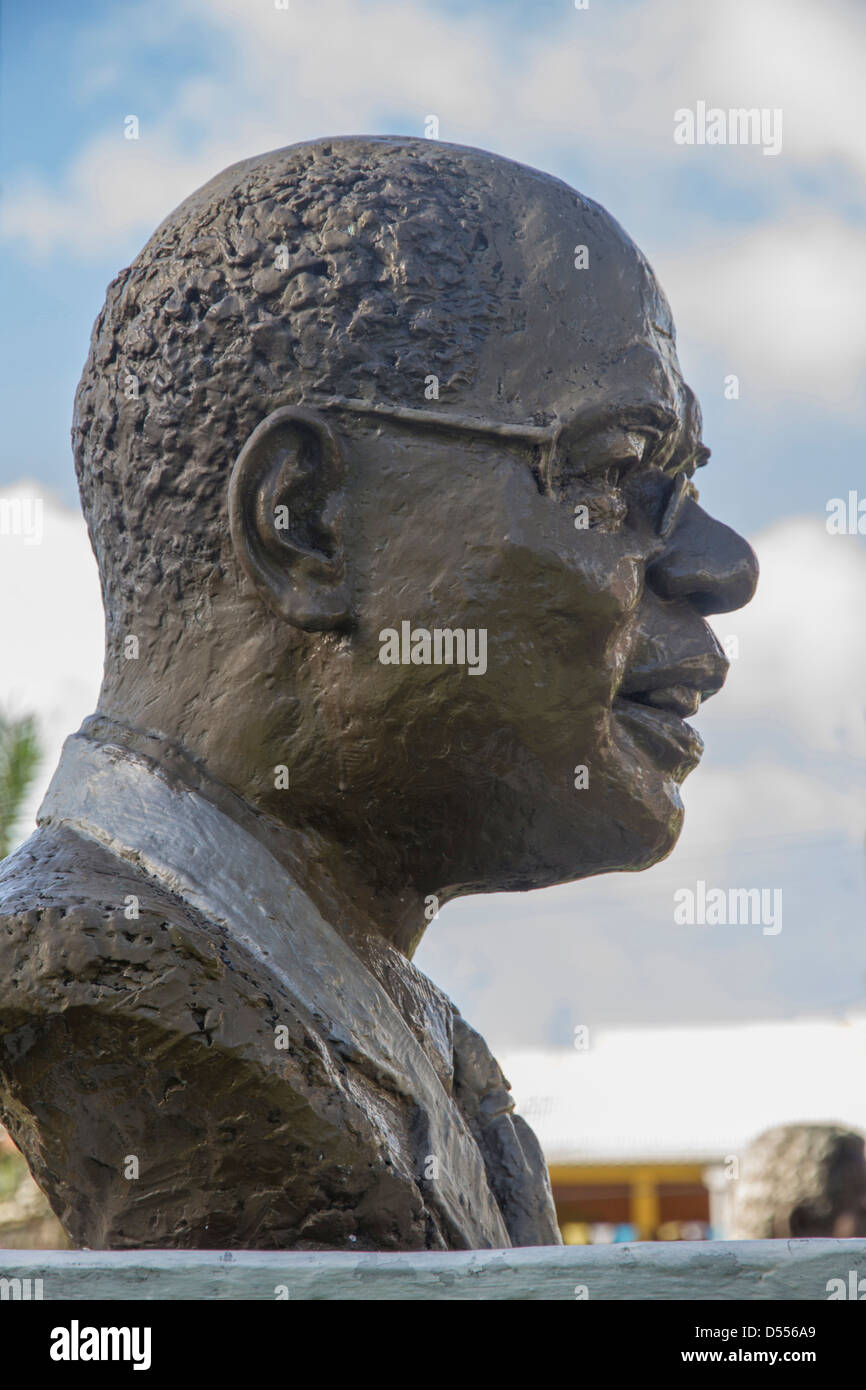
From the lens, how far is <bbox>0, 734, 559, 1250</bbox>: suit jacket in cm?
295

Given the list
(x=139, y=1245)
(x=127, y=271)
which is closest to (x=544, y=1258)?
(x=139, y=1245)

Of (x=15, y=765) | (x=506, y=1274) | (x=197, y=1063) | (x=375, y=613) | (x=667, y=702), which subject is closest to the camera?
(x=506, y=1274)

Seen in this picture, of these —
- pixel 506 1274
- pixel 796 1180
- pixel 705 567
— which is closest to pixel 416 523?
pixel 705 567

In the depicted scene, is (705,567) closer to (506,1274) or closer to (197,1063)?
(197,1063)

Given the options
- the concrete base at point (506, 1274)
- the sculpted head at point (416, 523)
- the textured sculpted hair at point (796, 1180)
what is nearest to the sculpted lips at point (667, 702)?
the sculpted head at point (416, 523)

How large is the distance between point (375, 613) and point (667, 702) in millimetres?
689

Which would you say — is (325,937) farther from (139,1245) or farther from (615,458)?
(615,458)

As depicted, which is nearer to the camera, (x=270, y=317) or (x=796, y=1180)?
(x=270, y=317)

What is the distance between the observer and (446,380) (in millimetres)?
3416

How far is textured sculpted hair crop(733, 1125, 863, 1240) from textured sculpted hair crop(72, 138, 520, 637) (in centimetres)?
420

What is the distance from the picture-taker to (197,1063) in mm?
2947

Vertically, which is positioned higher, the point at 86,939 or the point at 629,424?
the point at 629,424

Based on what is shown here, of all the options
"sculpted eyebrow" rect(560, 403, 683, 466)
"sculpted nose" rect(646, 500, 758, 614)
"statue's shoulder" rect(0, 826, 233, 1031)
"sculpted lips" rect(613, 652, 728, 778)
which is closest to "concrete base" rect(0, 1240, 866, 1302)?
"statue's shoulder" rect(0, 826, 233, 1031)

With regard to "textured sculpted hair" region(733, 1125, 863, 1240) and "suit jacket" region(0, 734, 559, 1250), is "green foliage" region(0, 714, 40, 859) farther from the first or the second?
"suit jacket" region(0, 734, 559, 1250)
